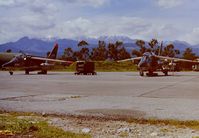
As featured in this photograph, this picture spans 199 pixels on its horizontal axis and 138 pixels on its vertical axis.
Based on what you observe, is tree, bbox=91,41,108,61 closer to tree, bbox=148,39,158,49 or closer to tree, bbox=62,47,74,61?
tree, bbox=62,47,74,61

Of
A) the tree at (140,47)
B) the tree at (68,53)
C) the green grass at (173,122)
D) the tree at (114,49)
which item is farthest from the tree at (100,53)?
the green grass at (173,122)

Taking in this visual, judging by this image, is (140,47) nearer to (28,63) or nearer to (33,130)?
(28,63)

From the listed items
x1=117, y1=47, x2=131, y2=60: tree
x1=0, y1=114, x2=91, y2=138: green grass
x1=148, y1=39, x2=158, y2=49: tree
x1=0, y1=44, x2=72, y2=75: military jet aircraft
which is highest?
x1=148, y1=39, x2=158, y2=49: tree

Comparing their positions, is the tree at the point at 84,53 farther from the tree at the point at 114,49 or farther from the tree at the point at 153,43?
the tree at the point at 153,43

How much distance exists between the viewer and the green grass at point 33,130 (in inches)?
333

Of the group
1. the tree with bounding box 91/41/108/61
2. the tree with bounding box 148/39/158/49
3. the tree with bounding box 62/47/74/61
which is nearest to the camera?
the tree with bounding box 148/39/158/49

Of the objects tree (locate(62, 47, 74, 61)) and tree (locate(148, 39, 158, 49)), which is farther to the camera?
tree (locate(62, 47, 74, 61))

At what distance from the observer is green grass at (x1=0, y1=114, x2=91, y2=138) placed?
8.46 metres

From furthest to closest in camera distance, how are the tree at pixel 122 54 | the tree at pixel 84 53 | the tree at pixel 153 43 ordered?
the tree at pixel 84 53 → the tree at pixel 122 54 → the tree at pixel 153 43

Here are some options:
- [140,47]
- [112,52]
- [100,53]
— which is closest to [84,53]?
[100,53]

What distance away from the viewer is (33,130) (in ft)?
29.7

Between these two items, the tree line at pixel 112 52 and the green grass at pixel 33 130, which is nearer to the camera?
the green grass at pixel 33 130

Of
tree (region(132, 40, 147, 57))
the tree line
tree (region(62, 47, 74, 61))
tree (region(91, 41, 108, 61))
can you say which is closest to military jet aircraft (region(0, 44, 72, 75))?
the tree line

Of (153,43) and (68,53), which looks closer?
(153,43)
